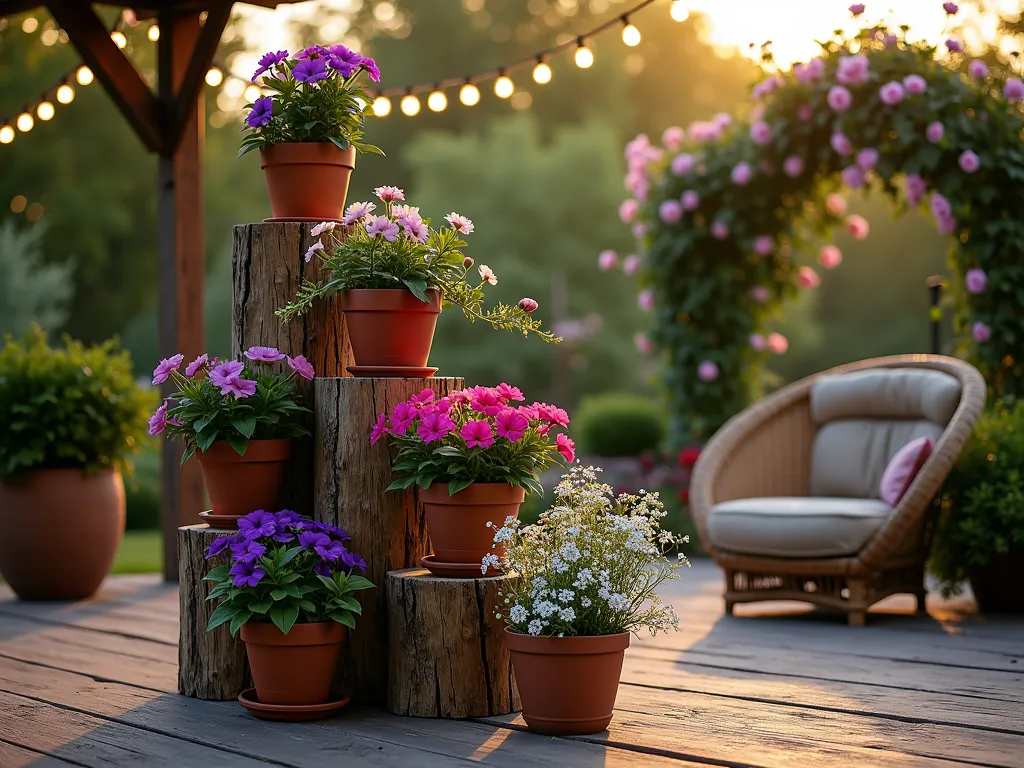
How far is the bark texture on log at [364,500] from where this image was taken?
3.30 metres

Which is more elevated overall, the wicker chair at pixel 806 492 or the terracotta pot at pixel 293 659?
the wicker chair at pixel 806 492

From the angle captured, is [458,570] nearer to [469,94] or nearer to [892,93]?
[469,94]

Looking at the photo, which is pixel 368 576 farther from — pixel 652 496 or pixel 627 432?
pixel 627 432

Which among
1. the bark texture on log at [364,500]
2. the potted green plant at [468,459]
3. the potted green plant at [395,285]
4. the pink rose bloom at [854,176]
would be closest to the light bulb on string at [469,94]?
the pink rose bloom at [854,176]

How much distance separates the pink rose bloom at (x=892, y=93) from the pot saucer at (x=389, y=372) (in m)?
3.24

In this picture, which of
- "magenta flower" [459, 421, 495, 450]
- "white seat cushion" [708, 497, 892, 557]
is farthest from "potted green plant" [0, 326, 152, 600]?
"magenta flower" [459, 421, 495, 450]

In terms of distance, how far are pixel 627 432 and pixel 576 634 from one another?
219 inches

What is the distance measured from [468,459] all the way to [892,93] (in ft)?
11.4

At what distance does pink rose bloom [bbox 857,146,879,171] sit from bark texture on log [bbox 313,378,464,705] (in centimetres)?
336

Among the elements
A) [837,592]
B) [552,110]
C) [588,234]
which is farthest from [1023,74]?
[552,110]

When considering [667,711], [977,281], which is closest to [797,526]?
[667,711]

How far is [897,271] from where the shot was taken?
20.0 m

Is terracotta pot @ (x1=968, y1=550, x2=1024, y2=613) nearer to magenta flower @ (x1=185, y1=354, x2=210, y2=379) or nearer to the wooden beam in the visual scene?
magenta flower @ (x1=185, y1=354, x2=210, y2=379)

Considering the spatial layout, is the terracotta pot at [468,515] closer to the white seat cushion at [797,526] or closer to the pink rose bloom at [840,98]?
the white seat cushion at [797,526]
